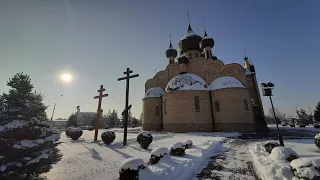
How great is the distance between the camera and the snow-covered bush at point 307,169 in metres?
3.71

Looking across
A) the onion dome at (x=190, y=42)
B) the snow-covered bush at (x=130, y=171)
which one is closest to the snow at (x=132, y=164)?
the snow-covered bush at (x=130, y=171)

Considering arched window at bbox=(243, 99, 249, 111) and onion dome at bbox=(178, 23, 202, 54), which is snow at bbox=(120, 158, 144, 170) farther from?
onion dome at bbox=(178, 23, 202, 54)

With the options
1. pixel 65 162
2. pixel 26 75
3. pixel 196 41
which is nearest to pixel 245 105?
pixel 196 41

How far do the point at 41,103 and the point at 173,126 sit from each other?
17.7 m

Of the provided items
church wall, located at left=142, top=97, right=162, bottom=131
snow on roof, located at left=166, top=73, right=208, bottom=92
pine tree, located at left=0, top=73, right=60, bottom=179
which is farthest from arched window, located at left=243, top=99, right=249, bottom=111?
pine tree, located at left=0, top=73, right=60, bottom=179

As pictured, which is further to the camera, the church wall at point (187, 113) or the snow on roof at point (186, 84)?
the snow on roof at point (186, 84)

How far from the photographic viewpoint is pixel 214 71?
2647 centimetres

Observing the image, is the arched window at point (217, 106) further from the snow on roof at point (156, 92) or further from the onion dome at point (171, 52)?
the onion dome at point (171, 52)

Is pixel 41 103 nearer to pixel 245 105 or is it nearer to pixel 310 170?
pixel 310 170

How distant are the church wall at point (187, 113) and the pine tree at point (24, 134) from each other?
1721cm

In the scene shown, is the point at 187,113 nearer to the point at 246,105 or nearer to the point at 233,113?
the point at 233,113

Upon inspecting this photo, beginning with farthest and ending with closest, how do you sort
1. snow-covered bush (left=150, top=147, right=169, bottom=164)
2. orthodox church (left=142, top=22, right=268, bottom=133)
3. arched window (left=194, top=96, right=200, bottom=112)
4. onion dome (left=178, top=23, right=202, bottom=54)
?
onion dome (left=178, top=23, right=202, bottom=54) → arched window (left=194, top=96, right=200, bottom=112) → orthodox church (left=142, top=22, right=268, bottom=133) → snow-covered bush (left=150, top=147, right=169, bottom=164)

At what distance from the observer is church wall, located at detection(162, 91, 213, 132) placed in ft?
71.9

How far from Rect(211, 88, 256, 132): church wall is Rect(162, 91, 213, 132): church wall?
1.46m
